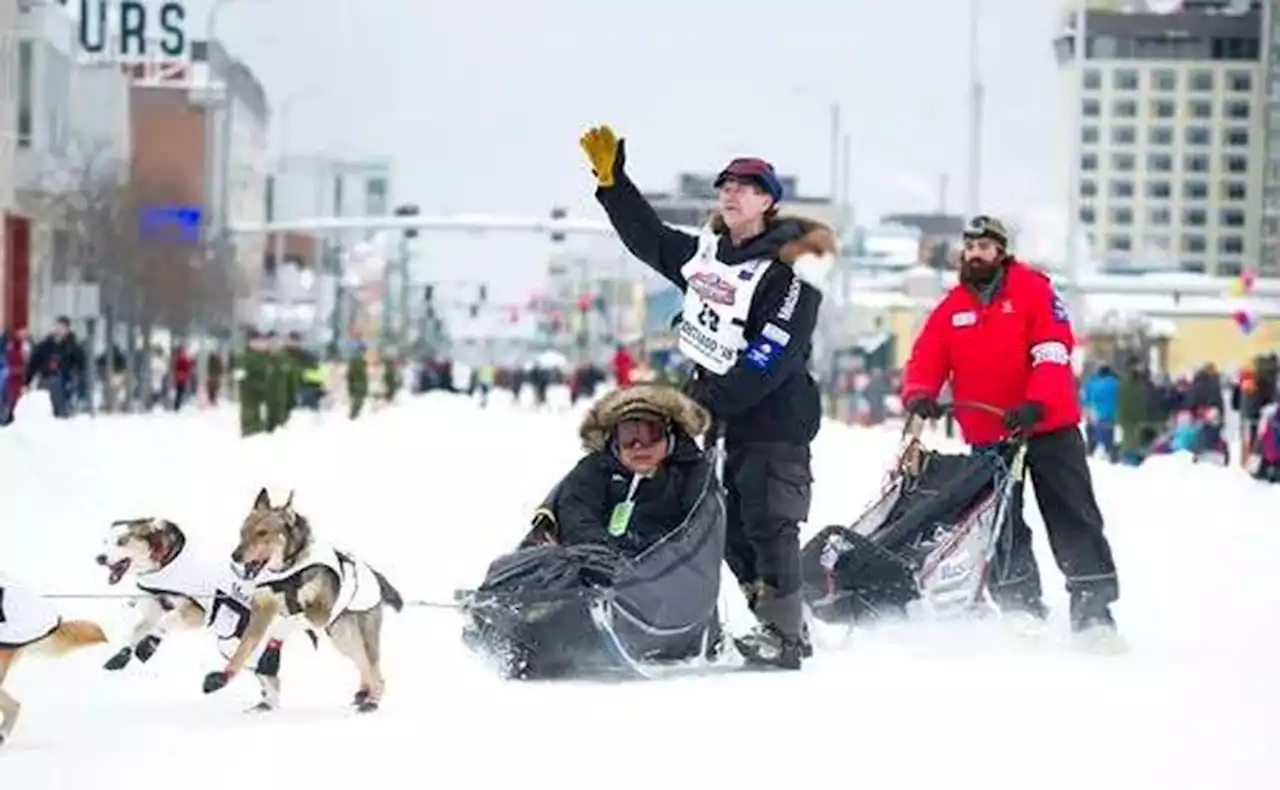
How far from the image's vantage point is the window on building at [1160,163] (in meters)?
146

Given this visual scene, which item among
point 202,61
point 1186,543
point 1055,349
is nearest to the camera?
point 1055,349

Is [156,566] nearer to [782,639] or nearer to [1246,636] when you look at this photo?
[782,639]

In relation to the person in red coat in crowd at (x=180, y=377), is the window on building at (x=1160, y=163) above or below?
above

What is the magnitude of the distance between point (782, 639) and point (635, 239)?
148 cm

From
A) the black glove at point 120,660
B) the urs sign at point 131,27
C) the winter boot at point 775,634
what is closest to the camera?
the black glove at point 120,660

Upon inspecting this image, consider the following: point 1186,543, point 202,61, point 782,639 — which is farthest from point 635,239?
point 202,61

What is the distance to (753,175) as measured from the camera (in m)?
10.0

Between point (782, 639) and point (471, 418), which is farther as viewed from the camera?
point (471, 418)

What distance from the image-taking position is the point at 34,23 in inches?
2194

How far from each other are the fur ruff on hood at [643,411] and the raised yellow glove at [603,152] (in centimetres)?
75

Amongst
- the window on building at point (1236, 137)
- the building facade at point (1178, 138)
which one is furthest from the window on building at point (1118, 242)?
the window on building at point (1236, 137)

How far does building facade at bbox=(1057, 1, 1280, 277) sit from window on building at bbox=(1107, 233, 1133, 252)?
0.05 meters

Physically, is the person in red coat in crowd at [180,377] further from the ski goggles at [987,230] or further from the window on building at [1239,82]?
the window on building at [1239,82]

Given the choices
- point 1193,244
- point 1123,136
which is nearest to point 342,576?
point 1123,136
